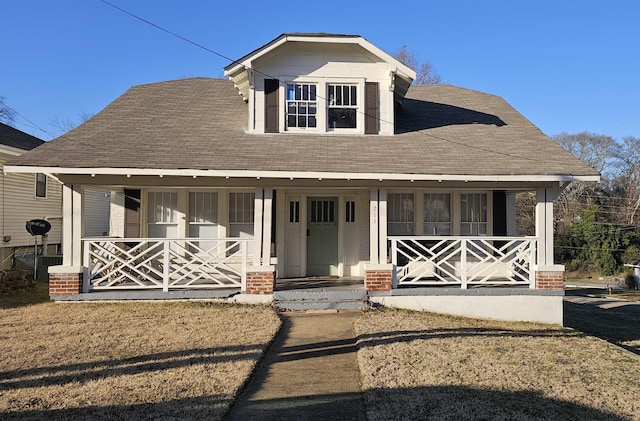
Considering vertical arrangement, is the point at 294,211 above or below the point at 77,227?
above

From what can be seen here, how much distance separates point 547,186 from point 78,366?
8.89 m

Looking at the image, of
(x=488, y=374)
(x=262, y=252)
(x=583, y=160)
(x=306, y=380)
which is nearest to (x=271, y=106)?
(x=262, y=252)

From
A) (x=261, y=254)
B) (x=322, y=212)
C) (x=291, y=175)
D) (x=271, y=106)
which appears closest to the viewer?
(x=291, y=175)

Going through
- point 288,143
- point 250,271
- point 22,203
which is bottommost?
point 250,271

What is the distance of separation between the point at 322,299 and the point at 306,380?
3689 millimetres

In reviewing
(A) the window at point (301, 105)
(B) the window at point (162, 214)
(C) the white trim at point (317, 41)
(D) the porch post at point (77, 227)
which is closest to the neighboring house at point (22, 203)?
(B) the window at point (162, 214)

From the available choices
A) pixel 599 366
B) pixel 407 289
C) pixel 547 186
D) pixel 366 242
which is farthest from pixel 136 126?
pixel 599 366

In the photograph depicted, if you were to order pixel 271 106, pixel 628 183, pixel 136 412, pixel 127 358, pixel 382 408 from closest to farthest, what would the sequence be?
pixel 136 412 < pixel 382 408 < pixel 127 358 < pixel 271 106 < pixel 628 183

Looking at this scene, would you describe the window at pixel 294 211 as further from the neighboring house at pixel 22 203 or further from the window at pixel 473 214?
the neighboring house at pixel 22 203

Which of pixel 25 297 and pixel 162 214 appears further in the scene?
pixel 162 214

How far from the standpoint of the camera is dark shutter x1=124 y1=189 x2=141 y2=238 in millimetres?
10891

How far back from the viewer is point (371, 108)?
10984 mm

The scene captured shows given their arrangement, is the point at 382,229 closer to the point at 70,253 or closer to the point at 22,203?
the point at 70,253

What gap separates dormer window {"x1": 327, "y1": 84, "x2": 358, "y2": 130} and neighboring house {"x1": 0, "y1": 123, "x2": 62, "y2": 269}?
1079cm
